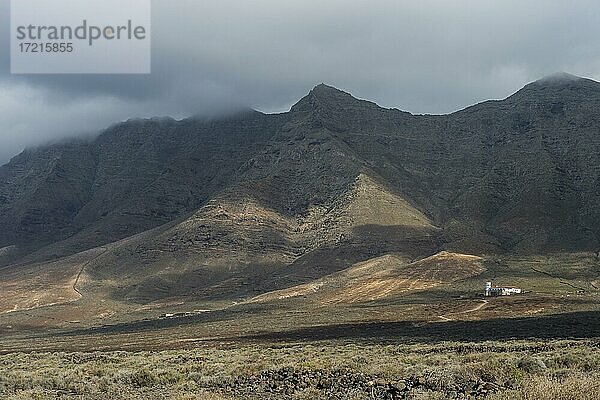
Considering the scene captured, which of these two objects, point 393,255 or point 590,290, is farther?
point 393,255

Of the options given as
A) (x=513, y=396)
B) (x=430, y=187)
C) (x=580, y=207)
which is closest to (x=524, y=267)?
(x=580, y=207)

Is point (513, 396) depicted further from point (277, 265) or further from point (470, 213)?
point (470, 213)

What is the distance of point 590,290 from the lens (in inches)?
3447

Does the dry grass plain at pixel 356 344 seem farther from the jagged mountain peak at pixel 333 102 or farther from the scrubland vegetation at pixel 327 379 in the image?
the jagged mountain peak at pixel 333 102

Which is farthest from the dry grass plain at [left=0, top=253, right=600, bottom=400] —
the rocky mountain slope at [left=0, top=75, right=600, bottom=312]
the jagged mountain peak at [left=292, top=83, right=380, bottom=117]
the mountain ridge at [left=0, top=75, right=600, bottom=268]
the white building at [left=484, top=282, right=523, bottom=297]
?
the jagged mountain peak at [left=292, top=83, right=380, bottom=117]

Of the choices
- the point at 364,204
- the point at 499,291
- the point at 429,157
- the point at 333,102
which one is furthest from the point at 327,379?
the point at 333,102

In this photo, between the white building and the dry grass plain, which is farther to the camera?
the white building

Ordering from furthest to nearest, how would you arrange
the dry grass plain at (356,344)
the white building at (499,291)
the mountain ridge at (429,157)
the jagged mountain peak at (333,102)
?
the jagged mountain peak at (333,102)
the mountain ridge at (429,157)
the white building at (499,291)
the dry grass plain at (356,344)

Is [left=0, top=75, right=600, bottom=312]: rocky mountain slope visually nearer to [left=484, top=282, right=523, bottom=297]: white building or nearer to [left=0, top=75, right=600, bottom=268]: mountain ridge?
[left=0, top=75, right=600, bottom=268]: mountain ridge

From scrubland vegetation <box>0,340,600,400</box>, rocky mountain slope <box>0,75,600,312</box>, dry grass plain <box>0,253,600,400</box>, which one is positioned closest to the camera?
scrubland vegetation <box>0,340,600,400</box>

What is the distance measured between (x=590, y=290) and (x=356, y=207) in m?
64.5

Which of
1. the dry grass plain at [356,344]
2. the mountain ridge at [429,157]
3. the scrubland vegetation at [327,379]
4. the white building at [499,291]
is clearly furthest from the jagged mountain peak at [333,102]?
the scrubland vegetation at [327,379]

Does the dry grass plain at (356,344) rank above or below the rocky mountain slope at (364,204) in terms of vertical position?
below

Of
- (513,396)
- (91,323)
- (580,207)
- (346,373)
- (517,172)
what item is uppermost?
(517,172)
